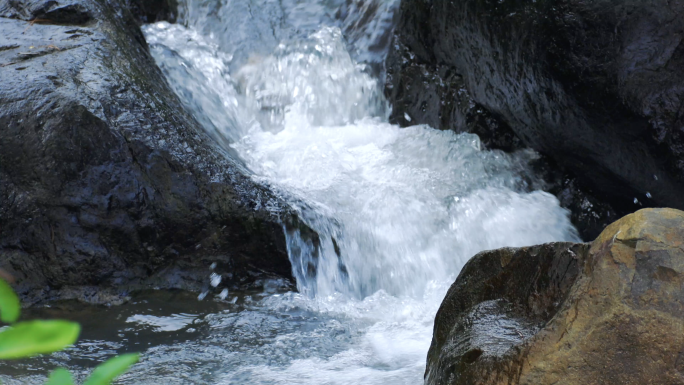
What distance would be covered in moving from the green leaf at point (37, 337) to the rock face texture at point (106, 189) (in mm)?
3519

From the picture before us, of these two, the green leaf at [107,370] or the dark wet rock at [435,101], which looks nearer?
the green leaf at [107,370]

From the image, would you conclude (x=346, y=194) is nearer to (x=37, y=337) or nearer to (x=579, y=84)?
(x=579, y=84)

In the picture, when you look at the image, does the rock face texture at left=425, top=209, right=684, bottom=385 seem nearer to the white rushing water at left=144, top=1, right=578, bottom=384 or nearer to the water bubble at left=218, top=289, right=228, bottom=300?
the white rushing water at left=144, top=1, right=578, bottom=384

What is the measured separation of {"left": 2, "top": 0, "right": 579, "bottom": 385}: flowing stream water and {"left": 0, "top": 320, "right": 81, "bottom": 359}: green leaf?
8.51 feet

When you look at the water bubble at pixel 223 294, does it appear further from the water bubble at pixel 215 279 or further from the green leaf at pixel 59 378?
the green leaf at pixel 59 378

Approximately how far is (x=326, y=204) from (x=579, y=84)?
1901 millimetres

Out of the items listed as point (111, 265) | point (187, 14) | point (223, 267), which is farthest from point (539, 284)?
point (187, 14)

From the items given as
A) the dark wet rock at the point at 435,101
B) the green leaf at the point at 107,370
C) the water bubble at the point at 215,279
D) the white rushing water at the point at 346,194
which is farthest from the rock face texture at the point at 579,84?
the green leaf at the point at 107,370

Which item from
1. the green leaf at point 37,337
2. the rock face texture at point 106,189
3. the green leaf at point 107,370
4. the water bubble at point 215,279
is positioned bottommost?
the water bubble at point 215,279

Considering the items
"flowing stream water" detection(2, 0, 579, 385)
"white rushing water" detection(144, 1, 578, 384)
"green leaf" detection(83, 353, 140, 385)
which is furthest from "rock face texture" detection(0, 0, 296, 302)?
"green leaf" detection(83, 353, 140, 385)

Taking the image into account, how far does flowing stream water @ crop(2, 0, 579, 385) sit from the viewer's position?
3246 mm

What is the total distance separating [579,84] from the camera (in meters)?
4.33

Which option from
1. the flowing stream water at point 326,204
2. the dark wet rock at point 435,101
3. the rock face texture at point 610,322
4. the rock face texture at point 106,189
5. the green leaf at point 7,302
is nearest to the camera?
the green leaf at point 7,302

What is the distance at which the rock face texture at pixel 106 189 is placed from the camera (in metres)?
3.70
